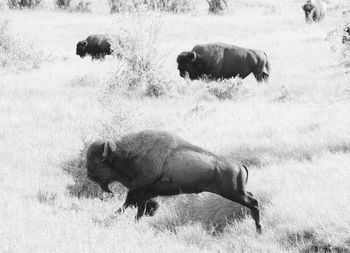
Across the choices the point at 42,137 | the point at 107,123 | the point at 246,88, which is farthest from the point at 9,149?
the point at 246,88

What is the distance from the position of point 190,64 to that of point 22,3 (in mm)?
23184

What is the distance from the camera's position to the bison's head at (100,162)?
6.42m

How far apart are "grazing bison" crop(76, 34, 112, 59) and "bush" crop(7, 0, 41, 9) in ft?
49.3

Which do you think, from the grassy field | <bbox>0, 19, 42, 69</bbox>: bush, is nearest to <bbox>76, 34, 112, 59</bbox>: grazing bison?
<bbox>0, 19, 42, 69</bbox>: bush

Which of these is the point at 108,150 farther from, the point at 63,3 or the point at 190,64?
the point at 63,3

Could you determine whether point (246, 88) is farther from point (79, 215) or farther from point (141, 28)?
point (79, 215)

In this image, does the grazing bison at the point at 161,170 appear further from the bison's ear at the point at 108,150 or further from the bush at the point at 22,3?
the bush at the point at 22,3

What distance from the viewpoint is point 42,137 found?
953cm

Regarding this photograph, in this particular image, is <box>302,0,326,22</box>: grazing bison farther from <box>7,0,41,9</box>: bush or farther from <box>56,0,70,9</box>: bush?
<box>7,0,41,9</box>: bush

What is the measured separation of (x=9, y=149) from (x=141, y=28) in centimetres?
588

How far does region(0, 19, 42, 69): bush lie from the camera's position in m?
16.9

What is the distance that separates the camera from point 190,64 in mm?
14203

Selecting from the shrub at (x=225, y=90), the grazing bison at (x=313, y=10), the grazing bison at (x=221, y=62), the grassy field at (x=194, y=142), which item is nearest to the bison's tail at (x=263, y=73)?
the grazing bison at (x=221, y=62)

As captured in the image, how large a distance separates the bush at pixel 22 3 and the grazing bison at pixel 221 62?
21981 mm
